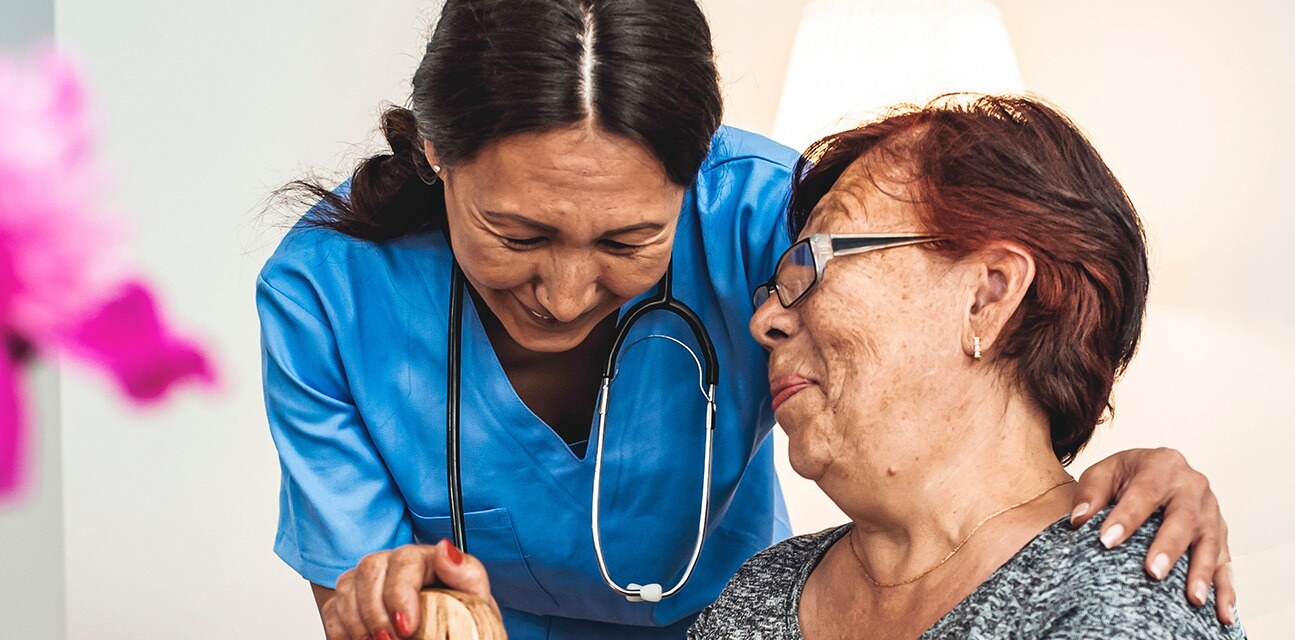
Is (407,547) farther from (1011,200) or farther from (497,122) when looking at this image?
(1011,200)

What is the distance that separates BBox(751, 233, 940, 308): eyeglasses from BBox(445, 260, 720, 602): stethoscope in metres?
0.17

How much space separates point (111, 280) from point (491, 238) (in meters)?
0.78

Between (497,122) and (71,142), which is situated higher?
(71,142)

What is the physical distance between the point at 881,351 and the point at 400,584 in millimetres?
458

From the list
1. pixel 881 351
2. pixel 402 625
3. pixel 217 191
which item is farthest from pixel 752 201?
pixel 217 191

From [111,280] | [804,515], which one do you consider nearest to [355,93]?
[804,515]

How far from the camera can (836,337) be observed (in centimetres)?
111

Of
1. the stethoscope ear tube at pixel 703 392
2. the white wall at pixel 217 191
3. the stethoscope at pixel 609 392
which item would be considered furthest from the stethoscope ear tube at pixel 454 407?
the white wall at pixel 217 191

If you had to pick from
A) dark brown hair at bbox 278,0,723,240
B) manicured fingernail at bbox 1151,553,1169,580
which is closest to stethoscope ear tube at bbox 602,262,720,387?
dark brown hair at bbox 278,0,723,240

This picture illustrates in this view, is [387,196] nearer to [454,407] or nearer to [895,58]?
[454,407]

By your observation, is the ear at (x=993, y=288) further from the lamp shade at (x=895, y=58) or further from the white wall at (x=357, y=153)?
the white wall at (x=357, y=153)

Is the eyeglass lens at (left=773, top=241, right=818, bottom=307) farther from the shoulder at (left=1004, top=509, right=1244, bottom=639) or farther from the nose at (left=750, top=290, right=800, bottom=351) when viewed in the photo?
the shoulder at (left=1004, top=509, right=1244, bottom=639)

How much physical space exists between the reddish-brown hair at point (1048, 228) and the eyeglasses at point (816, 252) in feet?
0.11

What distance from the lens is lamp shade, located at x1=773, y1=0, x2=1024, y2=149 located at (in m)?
2.00
